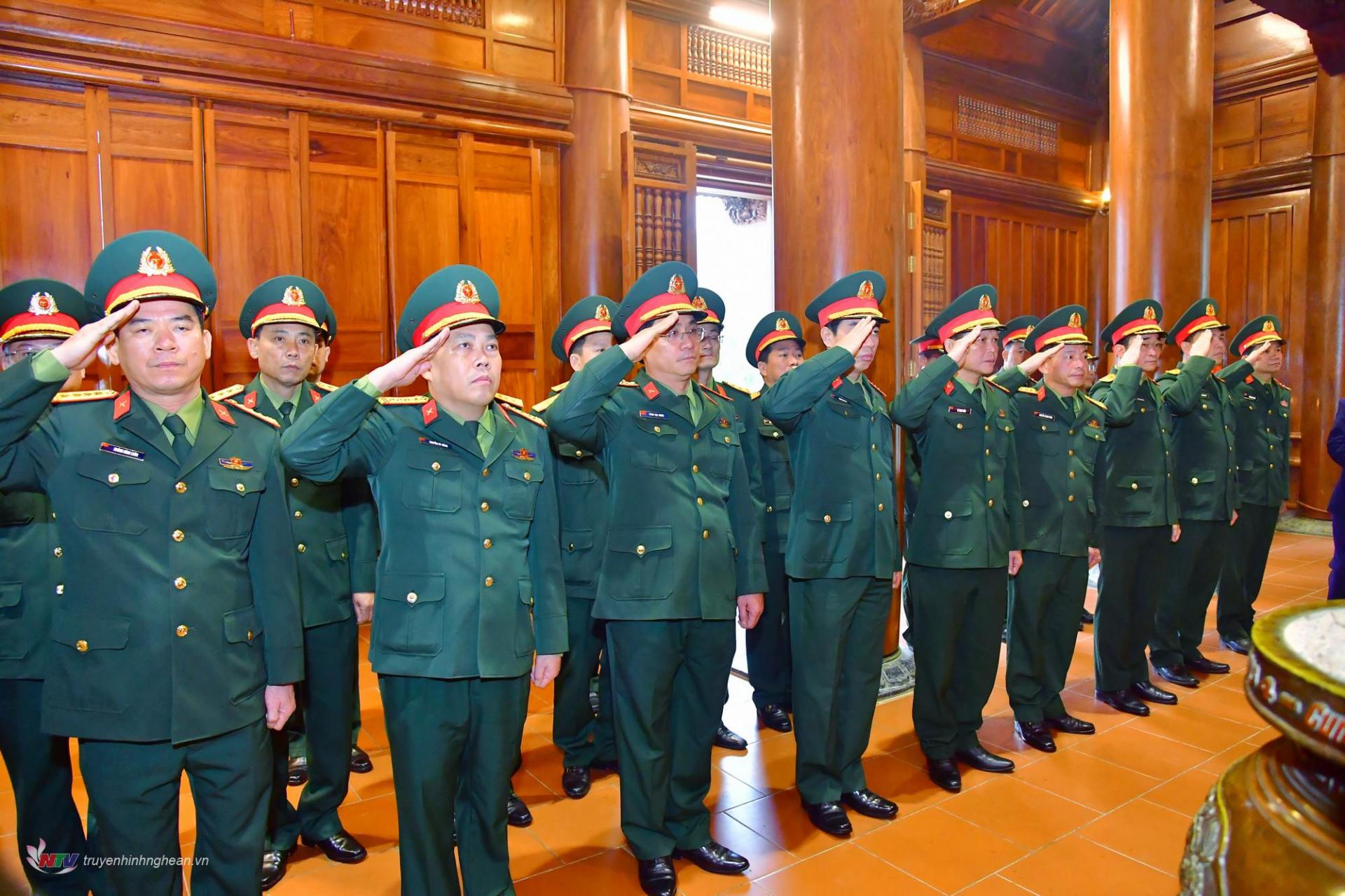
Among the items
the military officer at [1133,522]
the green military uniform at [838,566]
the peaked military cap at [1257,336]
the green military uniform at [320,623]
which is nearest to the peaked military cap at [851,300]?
the green military uniform at [838,566]

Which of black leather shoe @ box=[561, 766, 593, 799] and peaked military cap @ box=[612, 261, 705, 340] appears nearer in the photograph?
peaked military cap @ box=[612, 261, 705, 340]

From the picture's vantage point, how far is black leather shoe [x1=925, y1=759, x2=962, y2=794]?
3.12 m

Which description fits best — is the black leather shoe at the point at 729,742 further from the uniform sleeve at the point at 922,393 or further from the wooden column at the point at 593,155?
the wooden column at the point at 593,155

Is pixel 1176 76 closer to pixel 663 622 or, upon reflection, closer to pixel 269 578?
pixel 663 622

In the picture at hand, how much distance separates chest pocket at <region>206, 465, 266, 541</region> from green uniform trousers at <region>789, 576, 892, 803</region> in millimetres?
1730

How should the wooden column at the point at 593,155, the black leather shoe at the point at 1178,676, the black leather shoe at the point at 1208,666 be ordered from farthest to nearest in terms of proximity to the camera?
1. the wooden column at the point at 593,155
2. the black leather shoe at the point at 1208,666
3. the black leather shoe at the point at 1178,676

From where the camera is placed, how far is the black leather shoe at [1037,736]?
11.4 feet

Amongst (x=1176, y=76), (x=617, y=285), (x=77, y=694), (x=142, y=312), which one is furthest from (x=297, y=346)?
(x=1176, y=76)

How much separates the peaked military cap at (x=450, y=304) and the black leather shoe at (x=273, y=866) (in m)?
1.57

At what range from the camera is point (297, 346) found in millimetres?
2893

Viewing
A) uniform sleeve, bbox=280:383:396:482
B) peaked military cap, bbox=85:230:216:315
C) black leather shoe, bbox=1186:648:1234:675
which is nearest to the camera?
peaked military cap, bbox=85:230:216:315

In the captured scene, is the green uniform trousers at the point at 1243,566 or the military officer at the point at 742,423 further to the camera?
the green uniform trousers at the point at 1243,566

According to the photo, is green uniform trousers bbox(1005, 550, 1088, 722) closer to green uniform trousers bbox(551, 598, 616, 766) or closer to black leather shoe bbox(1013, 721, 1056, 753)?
black leather shoe bbox(1013, 721, 1056, 753)

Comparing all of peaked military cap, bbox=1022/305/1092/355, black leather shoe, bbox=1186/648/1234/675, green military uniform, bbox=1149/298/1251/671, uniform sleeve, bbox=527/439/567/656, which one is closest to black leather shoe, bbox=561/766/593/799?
uniform sleeve, bbox=527/439/567/656
